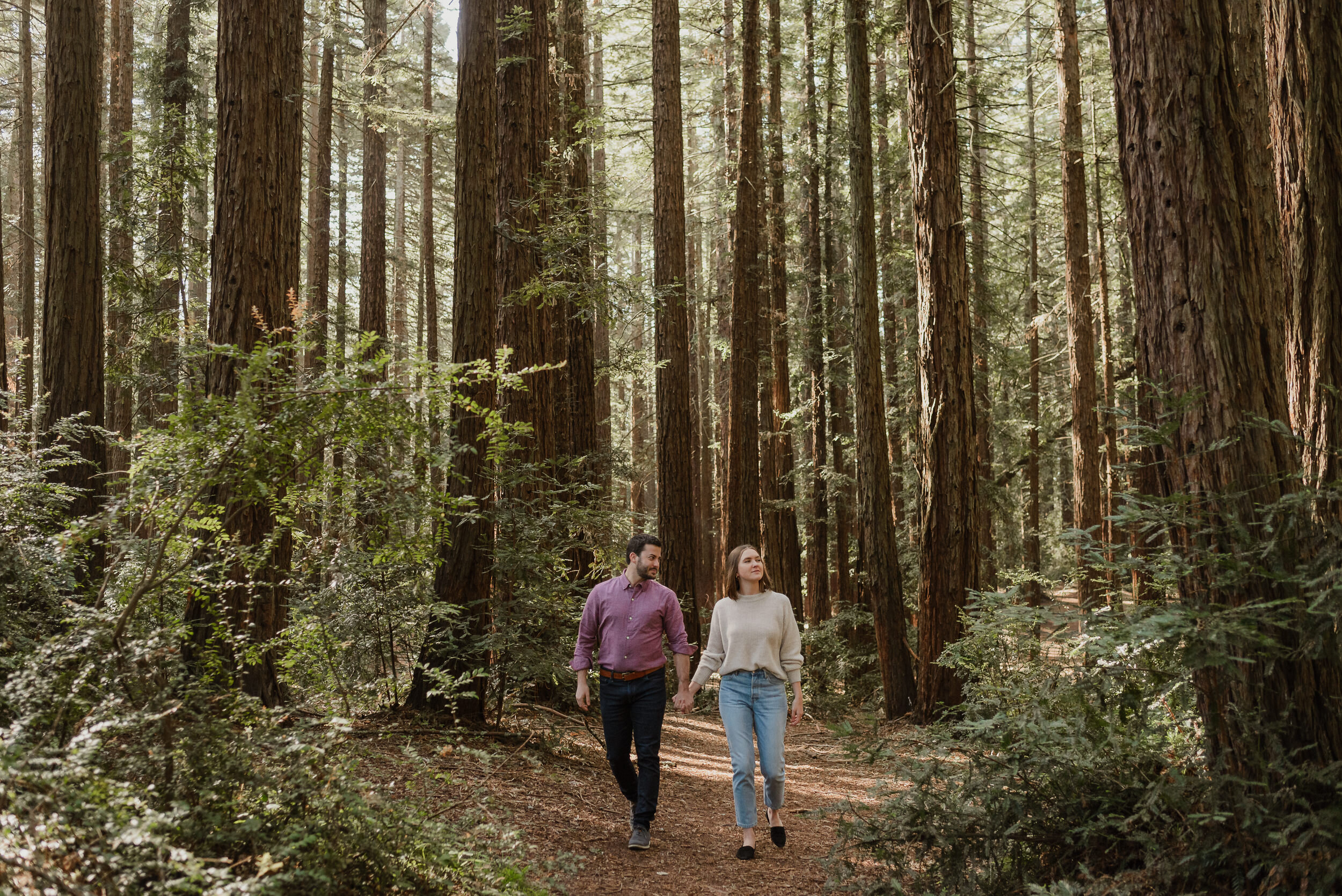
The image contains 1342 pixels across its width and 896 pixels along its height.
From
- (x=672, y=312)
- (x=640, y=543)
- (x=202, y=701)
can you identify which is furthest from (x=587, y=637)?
(x=672, y=312)

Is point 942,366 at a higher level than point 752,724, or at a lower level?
higher

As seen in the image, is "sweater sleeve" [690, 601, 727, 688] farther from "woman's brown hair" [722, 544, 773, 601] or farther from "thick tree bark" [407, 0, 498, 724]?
"thick tree bark" [407, 0, 498, 724]

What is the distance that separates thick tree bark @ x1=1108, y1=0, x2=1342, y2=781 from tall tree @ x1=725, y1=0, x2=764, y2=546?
1078 centimetres

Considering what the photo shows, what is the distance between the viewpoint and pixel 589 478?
39.7 ft

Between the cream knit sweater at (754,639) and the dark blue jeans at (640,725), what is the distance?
1.16 feet

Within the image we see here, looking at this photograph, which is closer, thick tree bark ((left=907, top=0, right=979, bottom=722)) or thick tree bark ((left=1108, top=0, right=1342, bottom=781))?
thick tree bark ((left=1108, top=0, right=1342, bottom=781))

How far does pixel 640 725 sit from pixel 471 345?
4122mm

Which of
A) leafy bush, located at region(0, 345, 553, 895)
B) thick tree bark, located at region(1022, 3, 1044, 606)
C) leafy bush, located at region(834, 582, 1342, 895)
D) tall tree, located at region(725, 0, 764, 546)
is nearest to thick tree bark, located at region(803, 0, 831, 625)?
tall tree, located at region(725, 0, 764, 546)

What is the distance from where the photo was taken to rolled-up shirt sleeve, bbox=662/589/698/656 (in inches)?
241

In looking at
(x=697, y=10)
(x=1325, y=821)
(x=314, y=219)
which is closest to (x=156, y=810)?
(x=1325, y=821)

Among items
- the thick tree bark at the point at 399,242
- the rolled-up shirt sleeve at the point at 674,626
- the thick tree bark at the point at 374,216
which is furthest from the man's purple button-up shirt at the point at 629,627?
the thick tree bark at the point at 399,242

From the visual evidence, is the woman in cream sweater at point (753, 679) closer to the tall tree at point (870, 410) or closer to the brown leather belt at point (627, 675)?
the brown leather belt at point (627, 675)

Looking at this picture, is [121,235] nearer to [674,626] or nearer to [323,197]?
[323,197]

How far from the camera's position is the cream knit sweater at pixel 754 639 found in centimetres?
593
